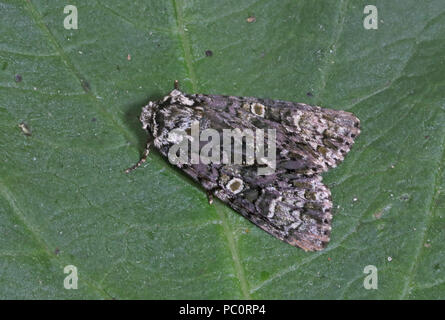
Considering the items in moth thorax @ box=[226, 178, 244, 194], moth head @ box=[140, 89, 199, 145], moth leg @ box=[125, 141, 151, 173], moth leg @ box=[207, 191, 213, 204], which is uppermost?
moth head @ box=[140, 89, 199, 145]

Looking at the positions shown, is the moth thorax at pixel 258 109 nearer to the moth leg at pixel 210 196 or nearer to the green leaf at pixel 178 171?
the green leaf at pixel 178 171

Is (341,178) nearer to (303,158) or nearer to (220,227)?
(303,158)

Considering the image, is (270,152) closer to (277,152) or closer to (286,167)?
(277,152)

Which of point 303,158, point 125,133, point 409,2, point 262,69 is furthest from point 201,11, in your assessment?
point 409,2

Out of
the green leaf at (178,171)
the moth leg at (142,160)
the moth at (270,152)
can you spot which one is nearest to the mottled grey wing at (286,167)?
the moth at (270,152)

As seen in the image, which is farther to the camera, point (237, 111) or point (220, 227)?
point (237, 111)

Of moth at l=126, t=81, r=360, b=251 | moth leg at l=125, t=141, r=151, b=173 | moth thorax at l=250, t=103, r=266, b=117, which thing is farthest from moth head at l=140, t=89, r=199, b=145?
moth thorax at l=250, t=103, r=266, b=117

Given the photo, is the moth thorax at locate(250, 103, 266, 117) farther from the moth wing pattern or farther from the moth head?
the moth head

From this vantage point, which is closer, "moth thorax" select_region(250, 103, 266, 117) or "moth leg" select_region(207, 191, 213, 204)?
"moth leg" select_region(207, 191, 213, 204)

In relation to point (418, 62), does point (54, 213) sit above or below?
below
